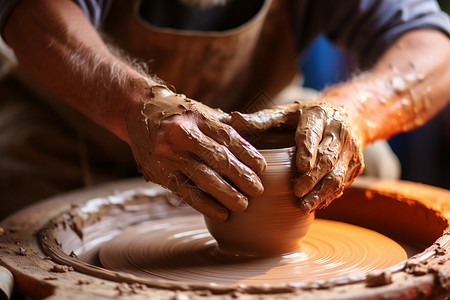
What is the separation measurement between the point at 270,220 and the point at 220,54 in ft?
3.28

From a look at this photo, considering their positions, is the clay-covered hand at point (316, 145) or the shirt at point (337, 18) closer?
the clay-covered hand at point (316, 145)

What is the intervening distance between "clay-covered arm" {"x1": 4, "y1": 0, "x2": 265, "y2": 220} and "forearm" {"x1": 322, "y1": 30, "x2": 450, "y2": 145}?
409 mm

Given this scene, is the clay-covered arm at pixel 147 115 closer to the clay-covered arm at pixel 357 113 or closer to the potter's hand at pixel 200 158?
the potter's hand at pixel 200 158

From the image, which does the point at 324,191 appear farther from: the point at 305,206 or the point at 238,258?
the point at 238,258

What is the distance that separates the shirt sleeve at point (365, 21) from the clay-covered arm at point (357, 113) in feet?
0.18

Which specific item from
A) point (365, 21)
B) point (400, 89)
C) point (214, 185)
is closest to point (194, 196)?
point (214, 185)

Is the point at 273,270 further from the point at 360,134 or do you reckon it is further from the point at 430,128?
the point at 430,128

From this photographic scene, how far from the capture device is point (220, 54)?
1893mm

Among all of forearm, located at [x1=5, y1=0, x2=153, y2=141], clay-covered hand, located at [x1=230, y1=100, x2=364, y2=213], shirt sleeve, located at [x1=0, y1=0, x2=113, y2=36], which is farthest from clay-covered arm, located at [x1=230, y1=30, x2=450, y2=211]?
shirt sleeve, located at [x1=0, y1=0, x2=113, y2=36]

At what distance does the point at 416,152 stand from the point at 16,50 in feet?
9.22

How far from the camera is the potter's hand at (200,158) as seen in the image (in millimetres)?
951

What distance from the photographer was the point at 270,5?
1.92 meters

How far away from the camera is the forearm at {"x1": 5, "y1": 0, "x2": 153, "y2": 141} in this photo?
3.82 ft

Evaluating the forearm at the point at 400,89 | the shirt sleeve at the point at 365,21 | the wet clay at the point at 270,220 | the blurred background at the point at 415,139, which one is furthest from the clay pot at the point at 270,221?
the blurred background at the point at 415,139
